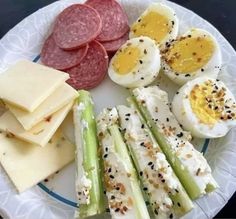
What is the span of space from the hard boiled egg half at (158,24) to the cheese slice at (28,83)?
1.30 feet

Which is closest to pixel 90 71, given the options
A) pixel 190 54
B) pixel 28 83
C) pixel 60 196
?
pixel 28 83

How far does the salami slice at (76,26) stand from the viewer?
2.01 metres

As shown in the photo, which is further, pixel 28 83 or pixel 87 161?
pixel 28 83

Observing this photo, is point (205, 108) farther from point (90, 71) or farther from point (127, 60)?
point (90, 71)

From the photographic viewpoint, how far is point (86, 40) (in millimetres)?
1987

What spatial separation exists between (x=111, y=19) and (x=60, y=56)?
281mm

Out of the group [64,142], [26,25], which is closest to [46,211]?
[64,142]

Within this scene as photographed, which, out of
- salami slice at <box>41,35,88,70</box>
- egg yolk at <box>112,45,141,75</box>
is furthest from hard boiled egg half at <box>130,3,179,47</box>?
salami slice at <box>41,35,88,70</box>

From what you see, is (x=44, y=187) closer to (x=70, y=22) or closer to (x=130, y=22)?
(x=70, y=22)

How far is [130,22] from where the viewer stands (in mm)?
2213

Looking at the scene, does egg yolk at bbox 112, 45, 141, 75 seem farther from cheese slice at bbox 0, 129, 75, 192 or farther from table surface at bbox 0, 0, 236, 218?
table surface at bbox 0, 0, 236, 218

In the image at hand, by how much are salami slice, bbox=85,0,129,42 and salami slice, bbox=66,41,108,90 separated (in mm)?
89

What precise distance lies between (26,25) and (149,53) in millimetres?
621

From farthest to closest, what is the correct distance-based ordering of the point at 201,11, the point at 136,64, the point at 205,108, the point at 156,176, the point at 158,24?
the point at 201,11 < the point at 158,24 < the point at 136,64 < the point at 205,108 < the point at 156,176
